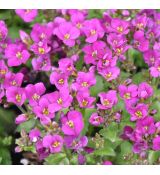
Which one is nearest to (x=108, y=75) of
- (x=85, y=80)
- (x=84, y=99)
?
(x=85, y=80)

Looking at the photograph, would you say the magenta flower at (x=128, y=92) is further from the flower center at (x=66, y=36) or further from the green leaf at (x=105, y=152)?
the flower center at (x=66, y=36)

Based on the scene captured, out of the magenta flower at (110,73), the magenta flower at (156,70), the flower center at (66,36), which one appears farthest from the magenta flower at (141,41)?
the flower center at (66,36)

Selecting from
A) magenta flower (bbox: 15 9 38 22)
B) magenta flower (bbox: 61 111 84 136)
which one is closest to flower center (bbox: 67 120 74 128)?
magenta flower (bbox: 61 111 84 136)

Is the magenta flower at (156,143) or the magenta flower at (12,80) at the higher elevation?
the magenta flower at (12,80)

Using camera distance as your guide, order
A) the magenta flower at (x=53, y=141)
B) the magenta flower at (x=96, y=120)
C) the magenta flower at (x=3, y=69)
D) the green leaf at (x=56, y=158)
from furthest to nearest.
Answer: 1. the magenta flower at (x=3, y=69)
2. the green leaf at (x=56, y=158)
3. the magenta flower at (x=96, y=120)
4. the magenta flower at (x=53, y=141)

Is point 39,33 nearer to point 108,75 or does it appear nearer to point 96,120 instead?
point 108,75

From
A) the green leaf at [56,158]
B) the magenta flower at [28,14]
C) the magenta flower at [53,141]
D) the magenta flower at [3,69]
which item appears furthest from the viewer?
the magenta flower at [28,14]
